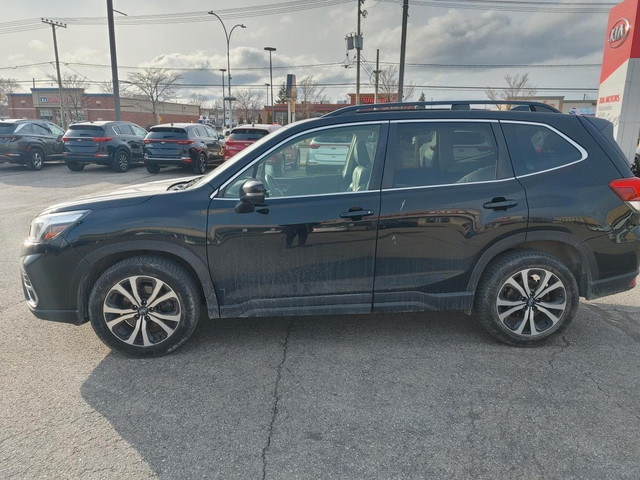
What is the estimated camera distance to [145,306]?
11.2 ft

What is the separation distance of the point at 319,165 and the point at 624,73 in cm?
1168

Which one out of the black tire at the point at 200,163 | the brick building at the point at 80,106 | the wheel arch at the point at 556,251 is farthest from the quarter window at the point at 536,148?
the brick building at the point at 80,106

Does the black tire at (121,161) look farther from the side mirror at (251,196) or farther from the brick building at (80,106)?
the brick building at (80,106)

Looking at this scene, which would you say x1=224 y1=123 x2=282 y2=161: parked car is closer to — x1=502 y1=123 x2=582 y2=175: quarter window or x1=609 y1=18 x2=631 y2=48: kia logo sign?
x1=609 y1=18 x2=631 y2=48: kia logo sign

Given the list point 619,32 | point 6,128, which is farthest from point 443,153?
point 6,128

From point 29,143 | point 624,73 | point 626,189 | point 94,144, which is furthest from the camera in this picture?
point 29,143

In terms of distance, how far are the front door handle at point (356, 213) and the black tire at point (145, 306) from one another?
128 centimetres

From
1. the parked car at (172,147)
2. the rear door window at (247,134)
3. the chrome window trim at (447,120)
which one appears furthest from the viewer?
the parked car at (172,147)

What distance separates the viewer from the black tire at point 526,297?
3.53 meters

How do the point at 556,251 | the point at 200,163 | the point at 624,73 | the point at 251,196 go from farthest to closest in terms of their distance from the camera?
the point at 200,163
the point at 624,73
the point at 556,251
the point at 251,196

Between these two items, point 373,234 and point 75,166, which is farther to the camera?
point 75,166

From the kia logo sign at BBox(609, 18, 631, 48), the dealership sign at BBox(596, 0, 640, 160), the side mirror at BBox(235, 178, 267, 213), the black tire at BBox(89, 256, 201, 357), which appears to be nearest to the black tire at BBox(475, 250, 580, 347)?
the side mirror at BBox(235, 178, 267, 213)

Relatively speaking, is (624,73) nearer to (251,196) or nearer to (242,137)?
(242,137)

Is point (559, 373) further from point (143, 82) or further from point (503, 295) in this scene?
point (143, 82)
